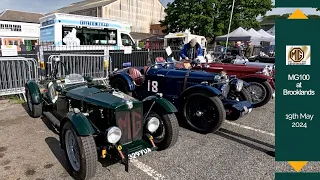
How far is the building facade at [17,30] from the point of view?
3395cm

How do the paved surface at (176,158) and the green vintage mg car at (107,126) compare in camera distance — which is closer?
the green vintage mg car at (107,126)

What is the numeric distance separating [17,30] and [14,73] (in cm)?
3618

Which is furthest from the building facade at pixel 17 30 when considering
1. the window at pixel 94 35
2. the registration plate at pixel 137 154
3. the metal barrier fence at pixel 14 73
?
the registration plate at pixel 137 154

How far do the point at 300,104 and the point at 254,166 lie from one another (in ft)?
4.02

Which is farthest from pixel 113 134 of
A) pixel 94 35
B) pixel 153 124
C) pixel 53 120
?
pixel 94 35

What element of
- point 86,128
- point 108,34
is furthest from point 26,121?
point 108,34

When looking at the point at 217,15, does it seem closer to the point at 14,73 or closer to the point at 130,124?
the point at 14,73

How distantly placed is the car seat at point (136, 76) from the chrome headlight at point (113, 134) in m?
2.88

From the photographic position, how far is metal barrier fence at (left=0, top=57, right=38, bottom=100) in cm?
602

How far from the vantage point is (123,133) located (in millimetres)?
2920

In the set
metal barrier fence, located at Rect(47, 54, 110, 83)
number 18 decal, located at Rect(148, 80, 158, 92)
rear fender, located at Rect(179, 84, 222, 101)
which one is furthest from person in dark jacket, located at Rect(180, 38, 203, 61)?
metal barrier fence, located at Rect(47, 54, 110, 83)

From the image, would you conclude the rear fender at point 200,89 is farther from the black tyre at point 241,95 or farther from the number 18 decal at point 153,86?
the black tyre at point 241,95

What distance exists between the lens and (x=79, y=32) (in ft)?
34.4

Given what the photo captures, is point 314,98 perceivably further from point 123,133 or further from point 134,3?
point 134,3
